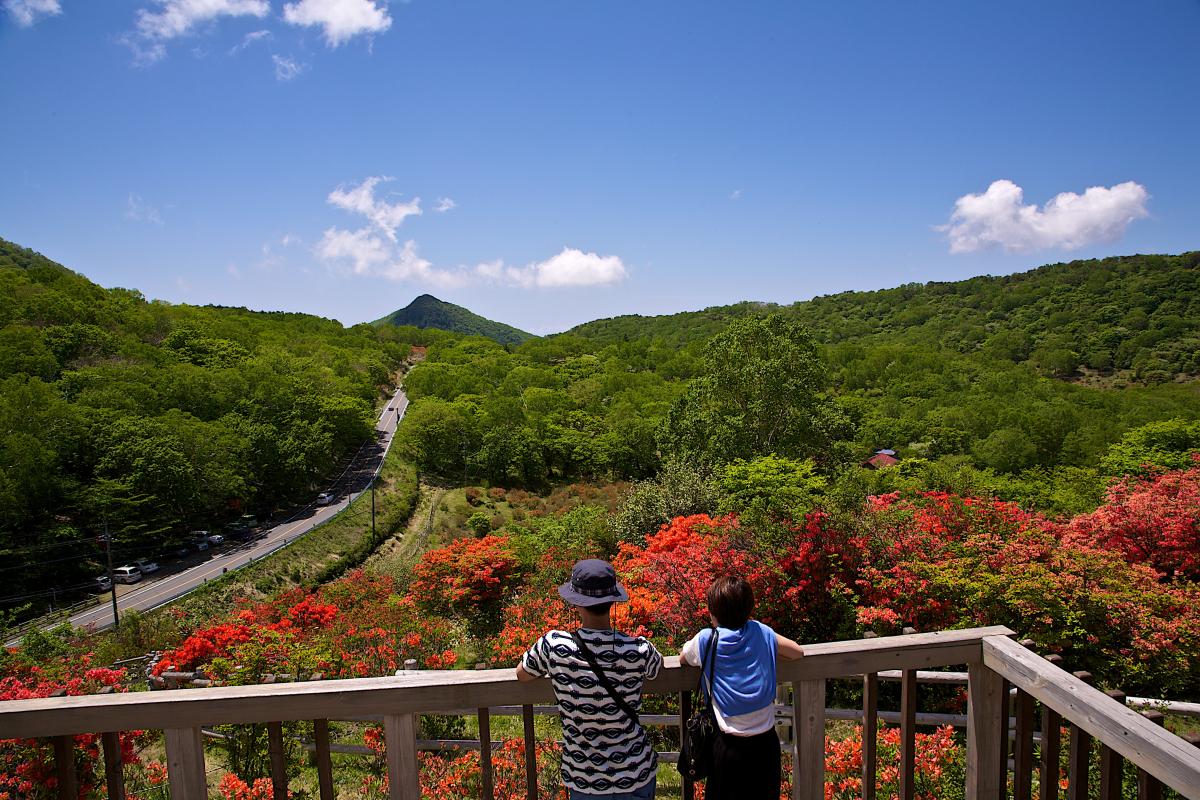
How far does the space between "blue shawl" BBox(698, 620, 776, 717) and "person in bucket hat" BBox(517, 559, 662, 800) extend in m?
0.18

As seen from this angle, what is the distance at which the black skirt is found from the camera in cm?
181

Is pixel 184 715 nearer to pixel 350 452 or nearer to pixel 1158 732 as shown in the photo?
pixel 1158 732

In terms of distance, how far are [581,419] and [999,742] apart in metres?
49.8

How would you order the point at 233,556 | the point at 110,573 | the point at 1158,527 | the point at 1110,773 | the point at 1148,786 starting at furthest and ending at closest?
1. the point at 233,556
2. the point at 110,573
3. the point at 1158,527
4. the point at 1110,773
5. the point at 1148,786

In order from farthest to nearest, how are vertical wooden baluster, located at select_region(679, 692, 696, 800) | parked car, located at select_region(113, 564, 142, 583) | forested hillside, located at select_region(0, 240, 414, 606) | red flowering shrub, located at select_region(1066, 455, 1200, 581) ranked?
forested hillside, located at select_region(0, 240, 414, 606) → parked car, located at select_region(113, 564, 142, 583) → red flowering shrub, located at select_region(1066, 455, 1200, 581) → vertical wooden baluster, located at select_region(679, 692, 696, 800)

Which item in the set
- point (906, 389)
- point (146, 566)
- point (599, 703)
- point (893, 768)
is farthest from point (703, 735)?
point (906, 389)

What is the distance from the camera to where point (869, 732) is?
1.96 metres

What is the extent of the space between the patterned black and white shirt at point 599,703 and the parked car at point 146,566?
117 feet

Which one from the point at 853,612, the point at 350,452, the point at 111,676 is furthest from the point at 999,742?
the point at 350,452

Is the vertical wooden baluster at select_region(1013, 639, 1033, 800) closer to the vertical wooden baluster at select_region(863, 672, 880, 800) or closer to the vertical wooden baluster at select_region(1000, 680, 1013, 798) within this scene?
the vertical wooden baluster at select_region(1000, 680, 1013, 798)

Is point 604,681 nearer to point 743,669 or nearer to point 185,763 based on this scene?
point 743,669

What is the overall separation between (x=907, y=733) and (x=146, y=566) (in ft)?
119

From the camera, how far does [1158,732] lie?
57.2 inches

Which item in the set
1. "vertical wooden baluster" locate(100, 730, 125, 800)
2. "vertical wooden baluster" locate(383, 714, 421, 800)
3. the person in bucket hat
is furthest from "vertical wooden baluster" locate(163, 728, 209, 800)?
the person in bucket hat
